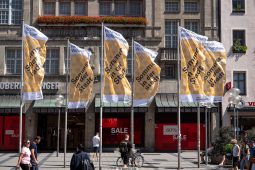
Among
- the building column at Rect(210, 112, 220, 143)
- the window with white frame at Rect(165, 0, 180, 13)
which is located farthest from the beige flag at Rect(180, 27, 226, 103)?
the window with white frame at Rect(165, 0, 180, 13)

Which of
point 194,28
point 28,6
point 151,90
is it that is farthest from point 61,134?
point 151,90

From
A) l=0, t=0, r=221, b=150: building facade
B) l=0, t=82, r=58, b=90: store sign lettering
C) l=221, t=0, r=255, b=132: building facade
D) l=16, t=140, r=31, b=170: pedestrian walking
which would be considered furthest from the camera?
l=221, t=0, r=255, b=132: building facade

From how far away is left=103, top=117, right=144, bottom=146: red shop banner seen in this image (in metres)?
40.6

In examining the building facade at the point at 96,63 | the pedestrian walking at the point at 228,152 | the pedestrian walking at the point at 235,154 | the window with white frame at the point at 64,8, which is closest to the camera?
the pedestrian walking at the point at 235,154

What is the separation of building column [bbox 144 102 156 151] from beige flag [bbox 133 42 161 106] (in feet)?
46.9

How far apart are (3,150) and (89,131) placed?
7359 millimetres

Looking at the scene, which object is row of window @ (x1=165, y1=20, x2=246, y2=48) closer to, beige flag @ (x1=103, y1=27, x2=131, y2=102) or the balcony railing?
the balcony railing

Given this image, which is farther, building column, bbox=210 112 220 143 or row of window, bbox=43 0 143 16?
row of window, bbox=43 0 143 16

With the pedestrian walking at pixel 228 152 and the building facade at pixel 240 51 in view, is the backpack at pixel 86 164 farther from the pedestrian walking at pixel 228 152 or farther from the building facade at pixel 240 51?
the building facade at pixel 240 51

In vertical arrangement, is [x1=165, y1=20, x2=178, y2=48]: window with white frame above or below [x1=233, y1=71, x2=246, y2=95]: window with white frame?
above

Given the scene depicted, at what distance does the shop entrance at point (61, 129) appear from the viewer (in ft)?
136

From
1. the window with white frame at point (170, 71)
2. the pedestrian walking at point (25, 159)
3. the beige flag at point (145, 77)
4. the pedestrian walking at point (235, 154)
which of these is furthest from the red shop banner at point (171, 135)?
the pedestrian walking at point (25, 159)

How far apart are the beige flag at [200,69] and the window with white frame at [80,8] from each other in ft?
57.4

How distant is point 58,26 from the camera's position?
41.0 metres
